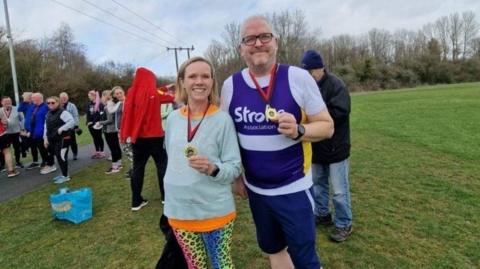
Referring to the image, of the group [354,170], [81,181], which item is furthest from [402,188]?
[81,181]

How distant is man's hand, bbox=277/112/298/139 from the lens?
202 centimetres

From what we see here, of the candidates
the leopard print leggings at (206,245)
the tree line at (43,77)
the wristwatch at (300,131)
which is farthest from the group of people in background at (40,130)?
the tree line at (43,77)

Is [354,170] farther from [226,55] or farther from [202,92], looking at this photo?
[226,55]

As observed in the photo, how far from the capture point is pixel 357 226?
454 cm

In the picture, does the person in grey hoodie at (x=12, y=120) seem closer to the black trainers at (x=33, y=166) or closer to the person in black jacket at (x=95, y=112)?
the black trainers at (x=33, y=166)

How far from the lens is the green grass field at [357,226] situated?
12.6ft

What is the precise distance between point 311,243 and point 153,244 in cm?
268

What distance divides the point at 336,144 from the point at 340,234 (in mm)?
1070

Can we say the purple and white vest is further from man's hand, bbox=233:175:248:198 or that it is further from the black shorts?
the black shorts

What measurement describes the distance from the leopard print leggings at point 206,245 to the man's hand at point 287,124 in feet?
2.68

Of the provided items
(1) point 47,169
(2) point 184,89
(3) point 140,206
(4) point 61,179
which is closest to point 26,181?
(1) point 47,169

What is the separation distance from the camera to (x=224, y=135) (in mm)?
2277

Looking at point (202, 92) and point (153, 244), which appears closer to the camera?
point (202, 92)

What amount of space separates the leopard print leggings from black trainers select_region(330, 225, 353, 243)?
1.95m
